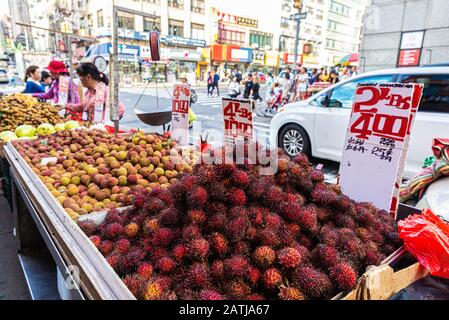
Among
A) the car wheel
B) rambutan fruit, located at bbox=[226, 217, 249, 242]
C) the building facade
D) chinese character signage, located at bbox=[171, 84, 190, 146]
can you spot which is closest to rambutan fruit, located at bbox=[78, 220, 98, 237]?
rambutan fruit, located at bbox=[226, 217, 249, 242]

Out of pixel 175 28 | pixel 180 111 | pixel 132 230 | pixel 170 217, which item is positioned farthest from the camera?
pixel 175 28

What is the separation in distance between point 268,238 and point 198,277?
12.7 inches

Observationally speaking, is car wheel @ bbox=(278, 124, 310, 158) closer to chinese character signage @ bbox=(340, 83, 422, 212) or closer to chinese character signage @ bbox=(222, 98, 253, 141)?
chinese character signage @ bbox=(222, 98, 253, 141)

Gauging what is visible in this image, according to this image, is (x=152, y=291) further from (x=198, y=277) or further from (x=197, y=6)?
(x=197, y=6)

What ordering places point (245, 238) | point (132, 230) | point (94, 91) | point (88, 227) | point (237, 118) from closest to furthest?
point (245, 238), point (132, 230), point (88, 227), point (237, 118), point (94, 91)

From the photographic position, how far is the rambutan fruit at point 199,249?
1.21 meters

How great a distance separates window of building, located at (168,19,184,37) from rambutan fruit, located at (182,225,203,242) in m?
34.9

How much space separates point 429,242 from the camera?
1337 millimetres

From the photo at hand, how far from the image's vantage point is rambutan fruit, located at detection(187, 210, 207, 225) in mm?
1339

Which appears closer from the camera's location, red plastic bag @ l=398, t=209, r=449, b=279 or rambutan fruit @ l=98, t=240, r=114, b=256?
red plastic bag @ l=398, t=209, r=449, b=279

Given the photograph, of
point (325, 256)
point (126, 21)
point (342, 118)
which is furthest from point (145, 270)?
point (126, 21)
